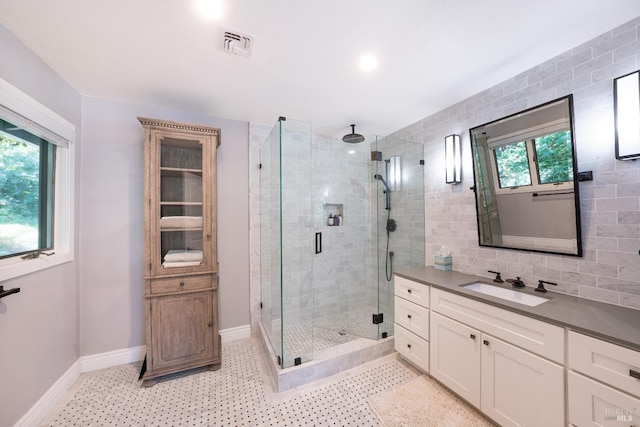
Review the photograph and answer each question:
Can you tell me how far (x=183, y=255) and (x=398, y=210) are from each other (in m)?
2.38

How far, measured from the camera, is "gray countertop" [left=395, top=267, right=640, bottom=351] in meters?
1.10

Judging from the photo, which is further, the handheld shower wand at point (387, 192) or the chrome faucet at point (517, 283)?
the handheld shower wand at point (387, 192)

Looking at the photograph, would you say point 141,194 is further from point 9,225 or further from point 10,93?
point 10,93

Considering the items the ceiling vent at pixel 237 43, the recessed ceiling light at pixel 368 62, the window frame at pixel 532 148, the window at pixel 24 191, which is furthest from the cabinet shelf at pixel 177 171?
the window frame at pixel 532 148

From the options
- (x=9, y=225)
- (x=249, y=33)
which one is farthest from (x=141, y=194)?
(x=249, y=33)

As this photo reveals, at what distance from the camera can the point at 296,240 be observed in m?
2.38

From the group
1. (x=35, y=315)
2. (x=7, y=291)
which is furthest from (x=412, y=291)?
(x=35, y=315)

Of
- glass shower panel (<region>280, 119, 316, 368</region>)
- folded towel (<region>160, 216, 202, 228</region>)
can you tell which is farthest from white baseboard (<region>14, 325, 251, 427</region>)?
folded towel (<region>160, 216, 202, 228</region>)

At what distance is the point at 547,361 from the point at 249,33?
8.48 ft

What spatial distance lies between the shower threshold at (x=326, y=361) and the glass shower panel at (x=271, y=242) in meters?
0.12

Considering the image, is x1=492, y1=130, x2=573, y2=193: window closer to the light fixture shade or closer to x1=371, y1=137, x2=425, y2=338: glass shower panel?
x1=371, y1=137, x2=425, y2=338: glass shower panel

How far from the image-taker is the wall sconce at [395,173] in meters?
2.81

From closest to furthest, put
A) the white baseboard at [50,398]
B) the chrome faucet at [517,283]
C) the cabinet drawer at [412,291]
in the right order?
the white baseboard at [50,398]
the chrome faucet at [517,283]
the cabinet drawer at [412,291]

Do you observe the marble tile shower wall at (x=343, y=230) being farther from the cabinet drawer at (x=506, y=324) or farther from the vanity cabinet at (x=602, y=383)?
the vanity cabinet at (x=602, y=383)
